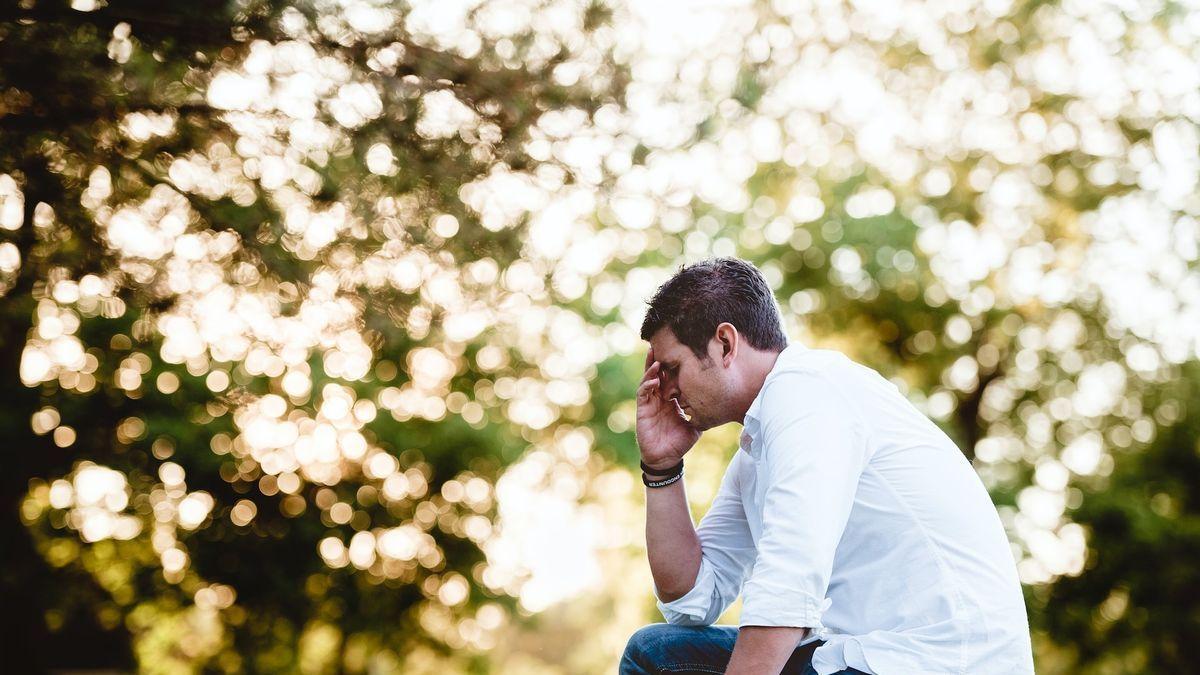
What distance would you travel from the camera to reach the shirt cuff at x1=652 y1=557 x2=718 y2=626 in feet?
8.80

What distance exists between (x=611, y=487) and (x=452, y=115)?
12.8 m

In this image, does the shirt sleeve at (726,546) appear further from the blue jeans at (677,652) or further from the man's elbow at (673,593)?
the blue jeans at (677,652)

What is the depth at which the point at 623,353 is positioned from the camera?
16719mm

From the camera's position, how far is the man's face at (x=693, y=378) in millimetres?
2455

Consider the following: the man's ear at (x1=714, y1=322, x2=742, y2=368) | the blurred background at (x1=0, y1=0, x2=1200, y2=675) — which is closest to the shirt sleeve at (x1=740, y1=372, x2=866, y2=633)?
the man's ear at (x1=714, y1=322, x2=742, y2=368)

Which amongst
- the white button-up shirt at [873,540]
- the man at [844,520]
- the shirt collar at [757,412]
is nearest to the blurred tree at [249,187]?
the man at [844,520]

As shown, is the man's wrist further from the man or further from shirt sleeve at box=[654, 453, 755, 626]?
the man

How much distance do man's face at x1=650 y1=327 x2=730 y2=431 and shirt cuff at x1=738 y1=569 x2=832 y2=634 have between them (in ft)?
1.91

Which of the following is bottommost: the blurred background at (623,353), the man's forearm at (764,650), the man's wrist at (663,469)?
the blurred background at (623,353)

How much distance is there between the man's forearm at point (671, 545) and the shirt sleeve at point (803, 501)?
652mm

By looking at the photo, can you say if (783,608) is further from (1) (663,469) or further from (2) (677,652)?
(1) (663,469)

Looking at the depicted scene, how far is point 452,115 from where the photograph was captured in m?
5.38

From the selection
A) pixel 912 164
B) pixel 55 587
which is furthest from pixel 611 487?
pixel 55 587

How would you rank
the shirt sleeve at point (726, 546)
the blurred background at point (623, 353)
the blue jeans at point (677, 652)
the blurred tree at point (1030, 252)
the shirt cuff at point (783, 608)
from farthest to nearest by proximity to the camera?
1. the blurred tree at point (1030, 252)
2. the blurred background at point (623, 353)
3. the shirt sleeve at point (726, 546)
4. the blue jeans at point (677, 652)
5. the shirt cuff at point (783, 608)
